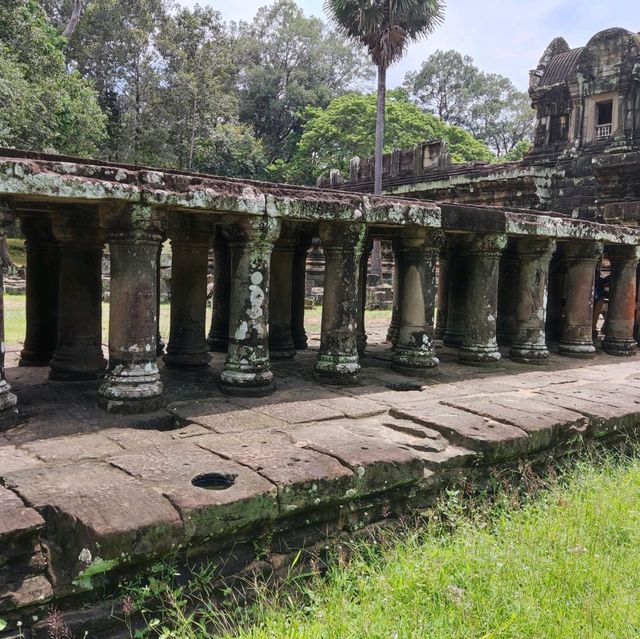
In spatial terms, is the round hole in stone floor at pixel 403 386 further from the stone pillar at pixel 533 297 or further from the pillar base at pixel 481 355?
the stone pillar at pixel 533 297

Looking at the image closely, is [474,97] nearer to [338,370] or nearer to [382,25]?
[382,25]

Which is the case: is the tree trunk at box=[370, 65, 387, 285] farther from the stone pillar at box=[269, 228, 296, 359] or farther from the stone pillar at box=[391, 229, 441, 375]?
the stone pillar at box=[391, 229, 441, 375]

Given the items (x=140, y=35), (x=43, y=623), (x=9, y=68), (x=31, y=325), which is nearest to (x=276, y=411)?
(x=43, y=623)

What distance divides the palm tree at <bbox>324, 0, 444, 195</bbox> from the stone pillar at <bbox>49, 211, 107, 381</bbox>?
14922 millimetres

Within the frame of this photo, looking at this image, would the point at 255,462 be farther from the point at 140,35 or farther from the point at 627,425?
the point at 140,35

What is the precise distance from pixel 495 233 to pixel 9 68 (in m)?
13.8

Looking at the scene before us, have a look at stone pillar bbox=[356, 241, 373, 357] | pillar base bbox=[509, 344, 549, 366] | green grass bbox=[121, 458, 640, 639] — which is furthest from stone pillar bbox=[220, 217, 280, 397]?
pillar base bbox=[509, 344, 549, 366]

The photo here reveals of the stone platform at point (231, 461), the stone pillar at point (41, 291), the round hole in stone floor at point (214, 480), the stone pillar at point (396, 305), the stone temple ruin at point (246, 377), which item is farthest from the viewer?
the stone pillar at point (396, 305)

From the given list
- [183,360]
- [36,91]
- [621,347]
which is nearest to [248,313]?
[183,360]

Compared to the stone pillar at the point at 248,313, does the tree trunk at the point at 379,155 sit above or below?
above

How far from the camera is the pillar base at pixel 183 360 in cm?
643

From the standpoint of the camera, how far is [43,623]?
8.30 feet

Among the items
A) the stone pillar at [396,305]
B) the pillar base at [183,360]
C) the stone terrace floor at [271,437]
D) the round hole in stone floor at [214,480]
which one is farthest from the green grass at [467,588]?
the stone pillar at [396,305]

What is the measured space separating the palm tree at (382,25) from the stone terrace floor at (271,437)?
48.5 feet
